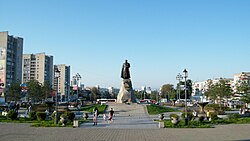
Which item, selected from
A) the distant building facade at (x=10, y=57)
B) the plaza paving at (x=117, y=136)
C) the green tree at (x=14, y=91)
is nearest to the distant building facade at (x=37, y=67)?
the distant building facade at (x=10, y=57)

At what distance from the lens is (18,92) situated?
221 feet

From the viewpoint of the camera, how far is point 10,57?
92.9 meters

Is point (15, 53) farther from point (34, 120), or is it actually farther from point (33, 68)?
point (34, 120)

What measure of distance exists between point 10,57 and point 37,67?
40153 millimetres

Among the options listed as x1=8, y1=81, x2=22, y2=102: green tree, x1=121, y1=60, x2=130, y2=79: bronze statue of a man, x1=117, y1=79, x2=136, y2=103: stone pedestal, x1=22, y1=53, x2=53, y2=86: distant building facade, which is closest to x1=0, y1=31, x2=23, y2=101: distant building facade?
x1=8, y1=81, x2=22, y2=102: green tree

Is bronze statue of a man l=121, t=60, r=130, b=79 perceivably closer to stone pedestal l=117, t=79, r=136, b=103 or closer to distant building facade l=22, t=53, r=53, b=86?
stone pedestal l=117, t=79, r=136, b=103

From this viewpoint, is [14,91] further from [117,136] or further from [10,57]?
[117,136]

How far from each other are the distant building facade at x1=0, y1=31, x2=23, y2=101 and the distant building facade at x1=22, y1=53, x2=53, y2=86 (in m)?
30.1

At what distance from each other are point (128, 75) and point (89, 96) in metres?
93.2

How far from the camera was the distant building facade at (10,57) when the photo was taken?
8529 centimetres

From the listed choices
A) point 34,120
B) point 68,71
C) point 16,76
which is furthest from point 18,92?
point 68,71

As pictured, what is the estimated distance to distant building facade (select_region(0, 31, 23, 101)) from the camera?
85294 millimetres

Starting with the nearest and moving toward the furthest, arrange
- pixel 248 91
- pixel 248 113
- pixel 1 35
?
pixel 248 113, pixel 248 91, pixel 1 35

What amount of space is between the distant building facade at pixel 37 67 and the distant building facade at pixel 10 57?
3009cm
